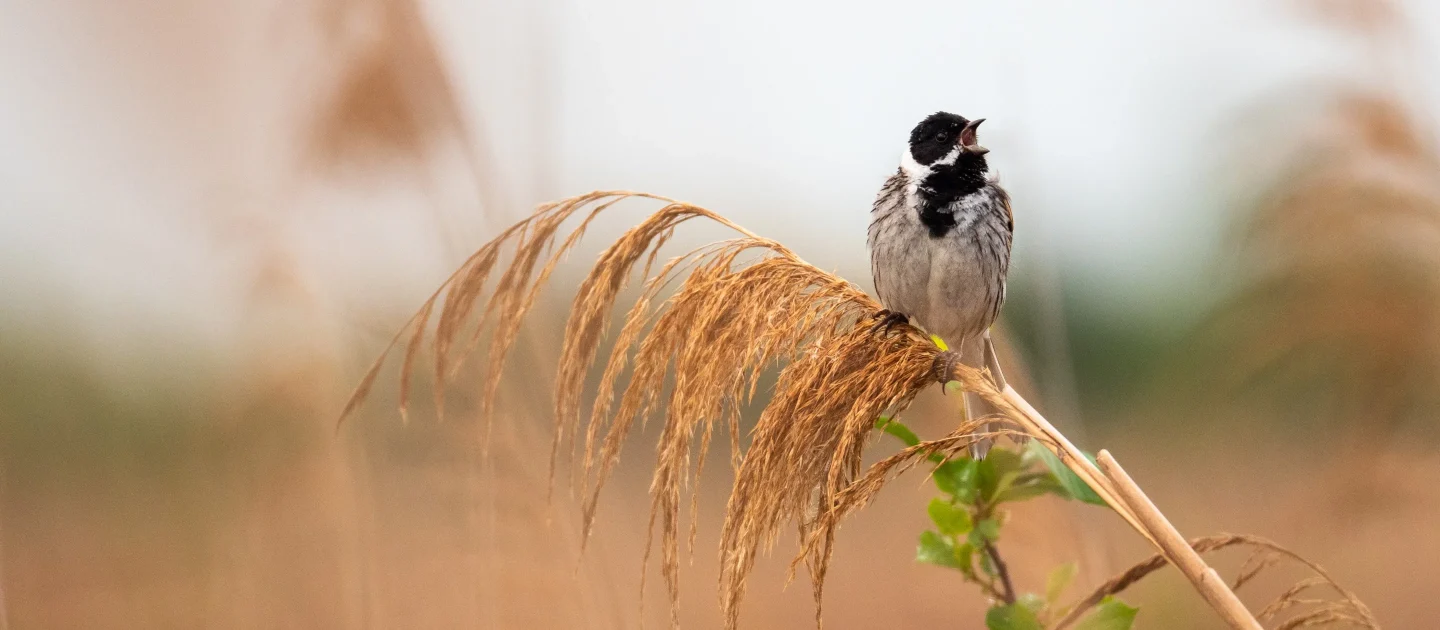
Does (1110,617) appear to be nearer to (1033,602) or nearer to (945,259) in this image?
(1033,602)

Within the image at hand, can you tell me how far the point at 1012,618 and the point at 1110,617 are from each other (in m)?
0.09

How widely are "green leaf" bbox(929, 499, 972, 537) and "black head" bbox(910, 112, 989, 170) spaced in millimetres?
902

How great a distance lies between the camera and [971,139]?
168 centimetres

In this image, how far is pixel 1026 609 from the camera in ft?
2.85

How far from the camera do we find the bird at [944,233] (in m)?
1.64

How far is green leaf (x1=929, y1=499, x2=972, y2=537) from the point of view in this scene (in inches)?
36.8

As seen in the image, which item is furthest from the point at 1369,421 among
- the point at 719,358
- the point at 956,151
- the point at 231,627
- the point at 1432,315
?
the point at 231,627

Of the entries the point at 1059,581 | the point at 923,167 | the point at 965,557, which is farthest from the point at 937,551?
the point at 923,167

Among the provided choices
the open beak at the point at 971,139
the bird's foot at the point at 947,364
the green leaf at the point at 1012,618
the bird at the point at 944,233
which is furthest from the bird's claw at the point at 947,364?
the open beak at the point at 971,139

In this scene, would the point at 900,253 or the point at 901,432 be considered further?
the point at 900,253

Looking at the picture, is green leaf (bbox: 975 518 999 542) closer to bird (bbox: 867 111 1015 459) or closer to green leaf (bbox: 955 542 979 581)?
green leaf (bbox: 955 542 979 581)

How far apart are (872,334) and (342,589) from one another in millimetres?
1069

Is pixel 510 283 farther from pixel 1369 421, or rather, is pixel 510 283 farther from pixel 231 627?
pixel 1369 421

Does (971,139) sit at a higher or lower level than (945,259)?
higher
